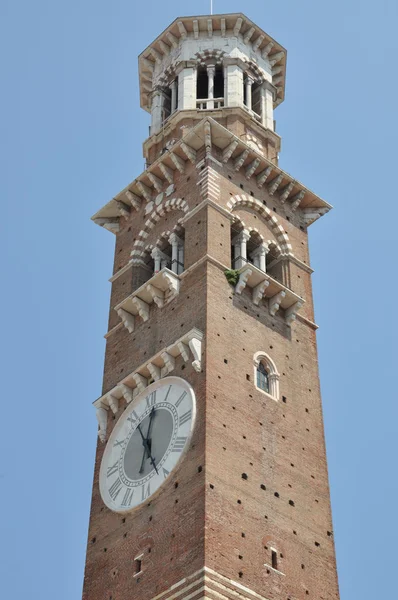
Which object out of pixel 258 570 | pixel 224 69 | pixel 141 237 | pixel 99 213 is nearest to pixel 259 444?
pixel 258 570

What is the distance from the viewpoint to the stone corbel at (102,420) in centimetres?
3052

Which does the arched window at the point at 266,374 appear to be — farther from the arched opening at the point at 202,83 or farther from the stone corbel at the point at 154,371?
the arched opening at the point at 202,83

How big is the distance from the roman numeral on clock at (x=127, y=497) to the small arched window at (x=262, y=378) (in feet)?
13.4

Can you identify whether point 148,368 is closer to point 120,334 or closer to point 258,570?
point 120,334

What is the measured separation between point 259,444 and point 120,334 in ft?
20.6

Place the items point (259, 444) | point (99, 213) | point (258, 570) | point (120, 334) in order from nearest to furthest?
point (258, 570) < point (259, 444) < point (120, 334) < point (99, 213)

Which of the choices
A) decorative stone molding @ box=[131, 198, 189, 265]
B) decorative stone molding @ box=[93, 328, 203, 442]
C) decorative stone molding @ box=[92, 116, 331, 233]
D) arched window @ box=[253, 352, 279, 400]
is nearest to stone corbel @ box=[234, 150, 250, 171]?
decorative stone molding @ box=[92, 116, 331, 233]

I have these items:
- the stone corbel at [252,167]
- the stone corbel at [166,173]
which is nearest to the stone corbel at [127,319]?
the stone corbel at [166,173]

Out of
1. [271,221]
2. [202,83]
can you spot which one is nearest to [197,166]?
[271,221]

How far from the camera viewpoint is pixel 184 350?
29031 mm

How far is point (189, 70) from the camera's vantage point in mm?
37875

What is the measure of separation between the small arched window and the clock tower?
0.16 feet

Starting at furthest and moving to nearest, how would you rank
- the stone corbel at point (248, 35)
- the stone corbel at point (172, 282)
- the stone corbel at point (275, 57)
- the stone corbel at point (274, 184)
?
the stone corbel at point (275, 57) < the stone corbel at point (248, 35) < the stone corbel at point (274, 184) < the stone corbel at point (172, 282)

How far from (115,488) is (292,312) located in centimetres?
688
